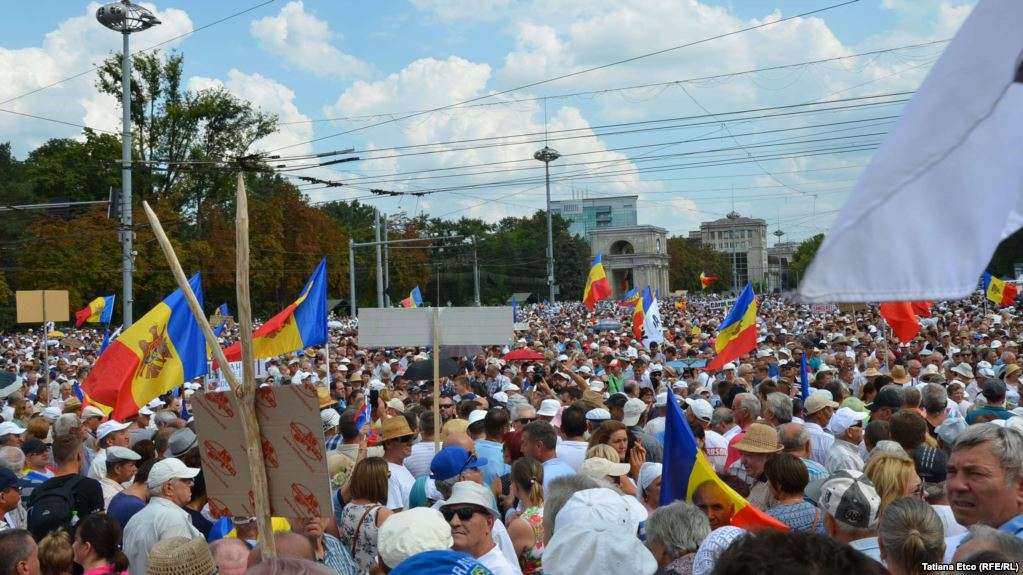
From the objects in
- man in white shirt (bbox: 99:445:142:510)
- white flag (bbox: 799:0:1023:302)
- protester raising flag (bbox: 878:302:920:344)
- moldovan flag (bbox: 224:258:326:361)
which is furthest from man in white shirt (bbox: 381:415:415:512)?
protester raising flag (bbox: 878:302:920:344)

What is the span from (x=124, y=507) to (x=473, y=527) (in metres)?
2.92

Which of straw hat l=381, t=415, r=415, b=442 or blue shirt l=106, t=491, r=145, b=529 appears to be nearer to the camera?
blue shirt l=106, t=491, r=145, b=529

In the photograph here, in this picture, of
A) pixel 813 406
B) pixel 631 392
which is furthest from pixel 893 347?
pixel 813 406

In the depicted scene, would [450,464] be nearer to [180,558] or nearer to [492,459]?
[492,459]

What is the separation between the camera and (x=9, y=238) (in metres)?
64.5

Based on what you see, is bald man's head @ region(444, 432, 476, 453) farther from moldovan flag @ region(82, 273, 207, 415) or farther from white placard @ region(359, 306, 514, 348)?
moldovan flag @ region(82, 273, 207, 415)

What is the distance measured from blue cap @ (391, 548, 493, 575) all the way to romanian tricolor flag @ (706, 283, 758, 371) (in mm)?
12749

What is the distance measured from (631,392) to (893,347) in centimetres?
1182

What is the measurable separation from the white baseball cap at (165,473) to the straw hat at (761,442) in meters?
3.66

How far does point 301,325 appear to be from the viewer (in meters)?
14.5

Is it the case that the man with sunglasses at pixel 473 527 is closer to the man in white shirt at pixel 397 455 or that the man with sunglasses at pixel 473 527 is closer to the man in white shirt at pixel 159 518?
the man in white shirt at pixel 159 518

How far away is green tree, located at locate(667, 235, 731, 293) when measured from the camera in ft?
484

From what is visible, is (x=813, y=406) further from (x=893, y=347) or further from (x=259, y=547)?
(x=893, y=347)

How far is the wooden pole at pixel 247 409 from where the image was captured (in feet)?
13.5
